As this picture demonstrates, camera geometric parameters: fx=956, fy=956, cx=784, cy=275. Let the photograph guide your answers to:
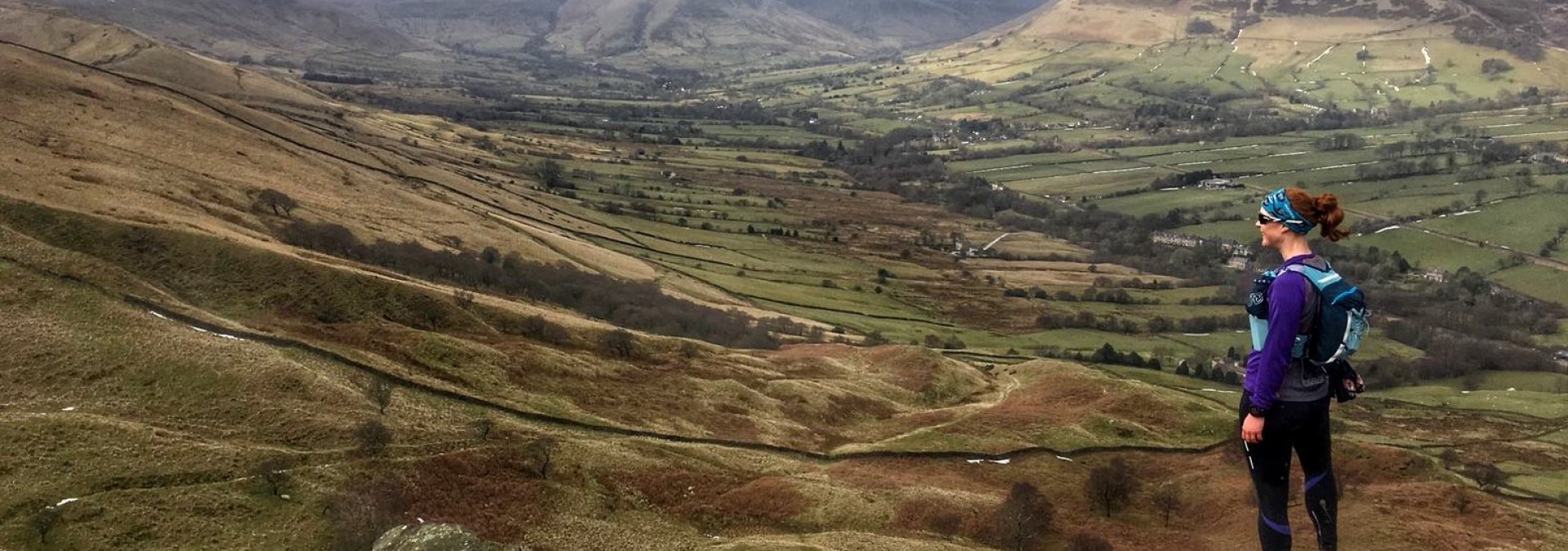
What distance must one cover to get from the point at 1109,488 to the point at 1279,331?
2078 inches

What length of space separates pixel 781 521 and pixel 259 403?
28.5 meters

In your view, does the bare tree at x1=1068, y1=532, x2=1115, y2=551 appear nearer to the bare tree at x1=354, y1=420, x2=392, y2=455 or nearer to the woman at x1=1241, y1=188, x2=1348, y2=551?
the bare tree at x1=354, y1=420, x2=392, y2=455

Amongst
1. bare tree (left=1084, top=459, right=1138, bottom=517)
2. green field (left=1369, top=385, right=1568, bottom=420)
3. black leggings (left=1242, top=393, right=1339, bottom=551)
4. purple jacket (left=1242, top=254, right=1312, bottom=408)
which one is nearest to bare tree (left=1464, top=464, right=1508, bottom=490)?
bare tree (left=1084, top=459, right=1138, bottom=517)

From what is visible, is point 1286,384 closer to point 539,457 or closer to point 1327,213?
point 1327,213

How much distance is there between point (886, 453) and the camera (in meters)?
67.9

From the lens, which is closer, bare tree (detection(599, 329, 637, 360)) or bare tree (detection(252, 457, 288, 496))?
bare tree (detection(252, 457, 288, 496))

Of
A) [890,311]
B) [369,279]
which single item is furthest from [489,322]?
[890,311]

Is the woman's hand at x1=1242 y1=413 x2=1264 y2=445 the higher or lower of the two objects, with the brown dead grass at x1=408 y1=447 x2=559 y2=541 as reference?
higher

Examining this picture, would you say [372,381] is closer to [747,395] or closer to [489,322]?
[489,322]

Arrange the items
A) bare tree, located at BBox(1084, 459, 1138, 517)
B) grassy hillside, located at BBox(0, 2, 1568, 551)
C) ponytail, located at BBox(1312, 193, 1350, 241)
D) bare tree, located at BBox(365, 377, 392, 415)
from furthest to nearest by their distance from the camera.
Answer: bare tree, located at BBox(1084, 459, 1138, 517), bare tree, located at BBox(365, 377, 392, 415), grassy hillside, located at BBox(0, 2, 1568, 551), ponytail, located at BBox(1312, 193, 1350, 241)

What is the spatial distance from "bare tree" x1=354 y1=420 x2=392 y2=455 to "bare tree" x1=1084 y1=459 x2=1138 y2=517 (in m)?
43.8

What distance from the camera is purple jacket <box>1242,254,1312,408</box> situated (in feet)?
46.0

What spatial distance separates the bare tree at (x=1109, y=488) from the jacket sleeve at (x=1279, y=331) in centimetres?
5091

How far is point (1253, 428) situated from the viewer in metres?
14.7
